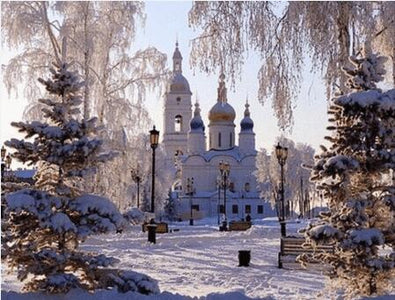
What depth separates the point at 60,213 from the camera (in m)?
6.68

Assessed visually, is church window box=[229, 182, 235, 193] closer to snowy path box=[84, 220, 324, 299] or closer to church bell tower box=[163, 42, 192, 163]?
church bell tower box=[163, 42, 192, 163]

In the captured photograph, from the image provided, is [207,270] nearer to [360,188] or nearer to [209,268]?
[209,268]

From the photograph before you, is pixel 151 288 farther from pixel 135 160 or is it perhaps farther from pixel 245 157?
pixel 245 157

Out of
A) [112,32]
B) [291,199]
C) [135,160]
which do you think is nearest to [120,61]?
[112,32]

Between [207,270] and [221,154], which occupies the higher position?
[221,154]

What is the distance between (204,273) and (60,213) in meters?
6.52

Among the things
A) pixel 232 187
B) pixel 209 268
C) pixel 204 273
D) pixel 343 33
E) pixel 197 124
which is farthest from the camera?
pixel 197 124

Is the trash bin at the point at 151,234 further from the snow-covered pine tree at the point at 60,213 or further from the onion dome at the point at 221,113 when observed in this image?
the onion dome at the point at 221,113

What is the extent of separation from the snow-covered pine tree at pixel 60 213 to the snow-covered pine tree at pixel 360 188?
6.41 feet

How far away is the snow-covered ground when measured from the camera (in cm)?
770

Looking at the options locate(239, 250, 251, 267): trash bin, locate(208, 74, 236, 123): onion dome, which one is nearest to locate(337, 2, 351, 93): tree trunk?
locate(239, 250, 251, 267): trash bin

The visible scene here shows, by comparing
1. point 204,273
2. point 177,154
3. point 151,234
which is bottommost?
point 204,273

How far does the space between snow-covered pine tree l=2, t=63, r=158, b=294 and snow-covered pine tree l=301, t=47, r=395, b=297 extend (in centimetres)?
195

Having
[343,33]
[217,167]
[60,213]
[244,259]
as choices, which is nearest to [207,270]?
[244,259]
